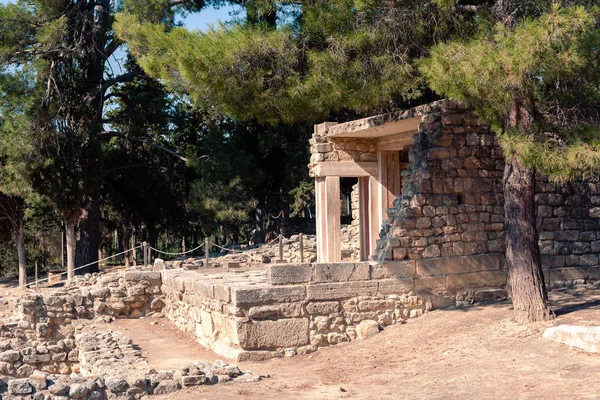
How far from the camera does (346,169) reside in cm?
1248

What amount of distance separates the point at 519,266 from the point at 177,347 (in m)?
5.40

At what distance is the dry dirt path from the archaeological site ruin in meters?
0.31

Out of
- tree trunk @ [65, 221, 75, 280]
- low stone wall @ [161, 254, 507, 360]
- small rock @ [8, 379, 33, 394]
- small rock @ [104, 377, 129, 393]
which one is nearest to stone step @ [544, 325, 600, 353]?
low stone wall @ [161, 254, 507, 360]

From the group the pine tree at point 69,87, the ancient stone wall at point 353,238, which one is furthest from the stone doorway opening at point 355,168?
the pine tree at point 69,87

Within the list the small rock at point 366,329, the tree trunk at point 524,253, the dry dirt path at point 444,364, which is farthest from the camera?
the small rock at point 366,329

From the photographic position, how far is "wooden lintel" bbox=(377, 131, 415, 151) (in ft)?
38.8

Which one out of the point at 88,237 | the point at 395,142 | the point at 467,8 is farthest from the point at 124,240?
the point at 467,8

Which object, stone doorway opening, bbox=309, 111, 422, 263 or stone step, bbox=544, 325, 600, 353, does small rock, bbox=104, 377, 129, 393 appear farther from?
stone doorway opening, bbox=309, 111, 422, 263

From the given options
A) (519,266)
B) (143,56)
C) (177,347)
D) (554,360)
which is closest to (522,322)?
(519,266)

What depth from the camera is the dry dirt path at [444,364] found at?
243 inches

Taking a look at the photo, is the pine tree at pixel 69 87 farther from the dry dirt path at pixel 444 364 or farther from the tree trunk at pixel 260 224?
the dry dirt path at pixel 444 364

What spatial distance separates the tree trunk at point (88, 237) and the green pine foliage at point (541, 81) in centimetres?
1666

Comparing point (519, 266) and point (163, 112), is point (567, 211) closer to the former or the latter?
point (519, 266)

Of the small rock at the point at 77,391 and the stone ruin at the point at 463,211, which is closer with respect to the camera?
the small rock at the point at 77,391
